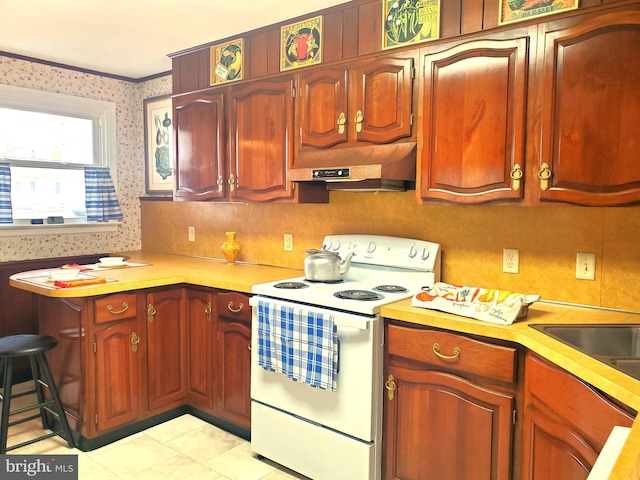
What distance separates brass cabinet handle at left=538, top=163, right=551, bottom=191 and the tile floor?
→ 1.82 metres

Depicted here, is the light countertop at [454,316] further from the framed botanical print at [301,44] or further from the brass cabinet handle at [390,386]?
the framed botanical print at [301,44]

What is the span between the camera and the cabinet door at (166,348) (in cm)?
293

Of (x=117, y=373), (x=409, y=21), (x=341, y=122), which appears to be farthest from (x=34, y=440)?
(x=409, y=21)

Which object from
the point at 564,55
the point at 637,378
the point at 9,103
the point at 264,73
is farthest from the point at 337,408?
the point at 9,103

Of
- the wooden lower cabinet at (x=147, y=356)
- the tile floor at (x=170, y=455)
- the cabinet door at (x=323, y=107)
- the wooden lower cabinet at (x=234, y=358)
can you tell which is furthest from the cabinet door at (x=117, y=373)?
the cabinet door at (x=323, y=107)

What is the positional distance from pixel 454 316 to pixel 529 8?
1292 millimetres

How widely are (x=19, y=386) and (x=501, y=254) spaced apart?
341 centimetres

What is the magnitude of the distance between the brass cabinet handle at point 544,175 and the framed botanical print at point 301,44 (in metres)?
1.35

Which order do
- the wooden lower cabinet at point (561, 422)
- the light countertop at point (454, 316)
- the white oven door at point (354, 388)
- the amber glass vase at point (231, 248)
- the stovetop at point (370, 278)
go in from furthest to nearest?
the amber glass vase at point (231, 248), the stovetop at point (370, 278), the white oven door at point (354, 388), the wooden lower cabinet at point (561, 422), the light countertop at point (454, 316)

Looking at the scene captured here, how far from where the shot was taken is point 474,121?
2.15 metres

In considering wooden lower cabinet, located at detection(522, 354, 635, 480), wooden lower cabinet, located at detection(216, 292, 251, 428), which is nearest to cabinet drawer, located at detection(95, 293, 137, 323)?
wooden lower cabinet, located at detection(216, 292, 251, 428)

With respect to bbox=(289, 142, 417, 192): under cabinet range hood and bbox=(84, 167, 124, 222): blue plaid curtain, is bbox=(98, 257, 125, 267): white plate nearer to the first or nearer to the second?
bbox=(84, 167, 124, 222): blue plaid curtain

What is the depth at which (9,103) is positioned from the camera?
346 cm

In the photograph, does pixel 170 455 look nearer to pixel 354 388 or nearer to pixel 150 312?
pixel 150 312
